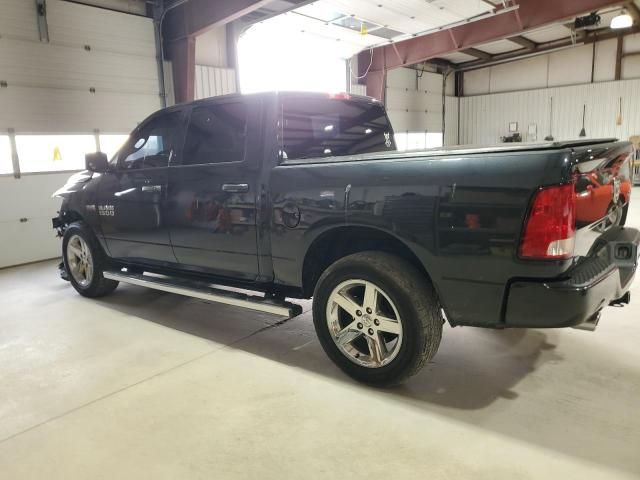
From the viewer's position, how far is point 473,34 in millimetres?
10469

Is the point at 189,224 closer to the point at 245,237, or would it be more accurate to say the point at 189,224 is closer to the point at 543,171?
the point at 245,237

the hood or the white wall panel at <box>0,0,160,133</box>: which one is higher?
the white wall panel at <box>0,0,160,133</box>

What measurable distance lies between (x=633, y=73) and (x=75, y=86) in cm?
1455

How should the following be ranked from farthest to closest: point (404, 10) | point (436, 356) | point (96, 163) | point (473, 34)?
point (473, 34) → point (404, 10) → point (96, 163) → point (436, 356)

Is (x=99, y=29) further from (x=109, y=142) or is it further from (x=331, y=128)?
(x=331, y=128)

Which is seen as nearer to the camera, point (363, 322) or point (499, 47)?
point (363, 322)

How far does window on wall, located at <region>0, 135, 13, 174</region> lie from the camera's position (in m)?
6.24

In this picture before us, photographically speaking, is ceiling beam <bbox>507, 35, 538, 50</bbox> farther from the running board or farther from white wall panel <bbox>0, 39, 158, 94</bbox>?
the running board

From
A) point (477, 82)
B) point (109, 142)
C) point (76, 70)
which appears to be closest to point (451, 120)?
point (477, 82)

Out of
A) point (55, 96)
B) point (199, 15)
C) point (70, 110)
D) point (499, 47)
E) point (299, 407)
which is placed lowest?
point (299, 407)

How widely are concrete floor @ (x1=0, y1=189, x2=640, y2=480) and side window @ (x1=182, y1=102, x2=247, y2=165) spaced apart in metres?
1.33

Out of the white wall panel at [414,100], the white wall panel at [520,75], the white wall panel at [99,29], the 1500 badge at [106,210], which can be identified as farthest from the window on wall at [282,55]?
the white wall panel at [520,75]

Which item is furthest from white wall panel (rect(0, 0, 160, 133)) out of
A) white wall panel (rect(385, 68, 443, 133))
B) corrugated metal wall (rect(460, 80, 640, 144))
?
corrugated metal wall (rect(460, 80, 640, 144))

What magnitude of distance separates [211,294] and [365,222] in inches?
56.5
